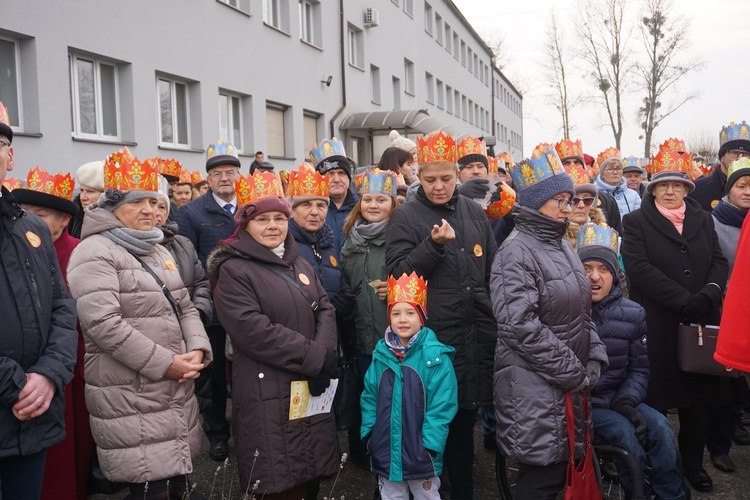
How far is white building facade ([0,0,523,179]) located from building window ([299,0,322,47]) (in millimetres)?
39

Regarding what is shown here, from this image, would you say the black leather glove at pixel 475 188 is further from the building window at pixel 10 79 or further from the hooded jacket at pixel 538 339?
the building window at pixel 10 79

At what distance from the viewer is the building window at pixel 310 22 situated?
1736 centimetres

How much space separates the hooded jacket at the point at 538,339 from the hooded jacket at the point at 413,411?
0.33 m

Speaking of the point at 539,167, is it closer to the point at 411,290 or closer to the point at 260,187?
the point at 411,290

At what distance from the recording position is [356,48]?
21.2 m

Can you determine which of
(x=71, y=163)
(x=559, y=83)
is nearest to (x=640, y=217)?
(x=71, y=163)

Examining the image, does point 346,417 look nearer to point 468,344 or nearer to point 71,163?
point 468,344

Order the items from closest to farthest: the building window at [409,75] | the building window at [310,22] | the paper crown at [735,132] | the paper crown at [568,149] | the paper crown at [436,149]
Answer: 1. the paper crown at [436,149]
2. the paper crown at [735,132]
3. the paper crown at [568,149]
4. the building window at [310,22]
5. the building window at [409,75]

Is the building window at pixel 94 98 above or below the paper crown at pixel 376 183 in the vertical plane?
above

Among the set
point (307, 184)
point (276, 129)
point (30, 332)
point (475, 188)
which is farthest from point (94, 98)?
point (30, 332)

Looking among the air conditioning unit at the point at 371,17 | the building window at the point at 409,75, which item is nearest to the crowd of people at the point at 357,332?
the air conditioning unit at the point at 371,17

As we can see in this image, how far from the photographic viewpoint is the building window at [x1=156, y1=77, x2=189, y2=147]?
11555 mm

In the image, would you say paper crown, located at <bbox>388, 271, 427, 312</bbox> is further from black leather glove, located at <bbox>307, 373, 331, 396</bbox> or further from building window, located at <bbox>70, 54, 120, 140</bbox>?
building window, located at <bbox>70, 54, 120, 140</bbox>

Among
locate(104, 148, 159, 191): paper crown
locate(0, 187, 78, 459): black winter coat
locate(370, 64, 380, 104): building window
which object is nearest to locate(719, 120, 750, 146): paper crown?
locate(104, 148, 159, 191): paper crown
